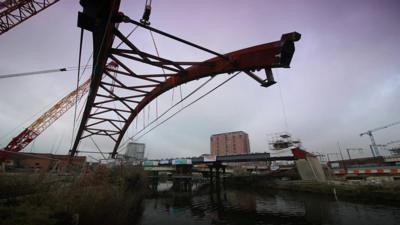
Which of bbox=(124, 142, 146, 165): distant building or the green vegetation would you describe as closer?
the green vegetation

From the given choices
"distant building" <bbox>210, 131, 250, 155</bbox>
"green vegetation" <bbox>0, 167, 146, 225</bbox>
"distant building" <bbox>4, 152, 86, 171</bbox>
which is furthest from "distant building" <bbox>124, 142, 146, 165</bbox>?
"distant building" <bbox>210, 131, 250, 155</bbox>

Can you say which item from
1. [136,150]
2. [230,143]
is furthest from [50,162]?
[230,143]

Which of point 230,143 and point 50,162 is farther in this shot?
point 230,143

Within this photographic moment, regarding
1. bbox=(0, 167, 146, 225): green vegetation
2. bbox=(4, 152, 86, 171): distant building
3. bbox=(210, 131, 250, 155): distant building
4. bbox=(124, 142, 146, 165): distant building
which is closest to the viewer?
bbox=(0, 167, 146, 225): green vegetation

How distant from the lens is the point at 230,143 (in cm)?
14325

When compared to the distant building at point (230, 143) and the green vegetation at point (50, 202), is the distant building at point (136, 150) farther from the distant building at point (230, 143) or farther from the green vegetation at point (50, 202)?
the distant building at point (230, 143)

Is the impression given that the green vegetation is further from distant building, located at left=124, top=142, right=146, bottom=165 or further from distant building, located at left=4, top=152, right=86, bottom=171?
distant building, located at left=124, top=142, right=146, bottom=165

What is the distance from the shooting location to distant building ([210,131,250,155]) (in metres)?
138

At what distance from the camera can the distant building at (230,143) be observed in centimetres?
13812

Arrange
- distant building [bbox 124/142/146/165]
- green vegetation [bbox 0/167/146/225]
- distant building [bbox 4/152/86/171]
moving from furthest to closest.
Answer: distant building [bbox 124/142/146/165] → distant building [bbox 4/152/86/171] → green vegetation [bbox 0/167/146/225]

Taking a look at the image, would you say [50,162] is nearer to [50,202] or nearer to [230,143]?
[50,202]

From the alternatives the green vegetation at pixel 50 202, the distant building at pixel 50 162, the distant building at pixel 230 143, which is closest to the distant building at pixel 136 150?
the distant building at pixel 50 162

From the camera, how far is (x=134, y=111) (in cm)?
1695

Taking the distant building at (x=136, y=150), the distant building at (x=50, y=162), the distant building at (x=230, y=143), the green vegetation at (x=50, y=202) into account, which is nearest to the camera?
the green vegetation at (x=50, y=202)
